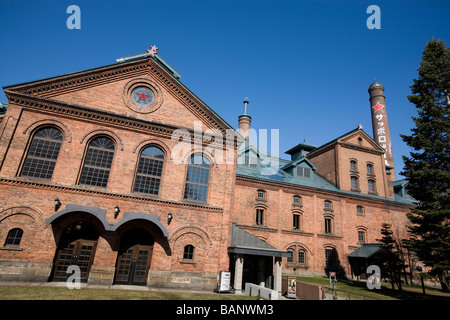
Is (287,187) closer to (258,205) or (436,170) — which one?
(258,205)

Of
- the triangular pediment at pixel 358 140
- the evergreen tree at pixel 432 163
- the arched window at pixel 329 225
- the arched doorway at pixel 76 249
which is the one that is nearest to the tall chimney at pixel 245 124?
the triangular pediment at pixel 358 140

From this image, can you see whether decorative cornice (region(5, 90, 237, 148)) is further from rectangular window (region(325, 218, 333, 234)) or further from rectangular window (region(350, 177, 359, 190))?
rectangular window (region(350, 177, 359, 190))

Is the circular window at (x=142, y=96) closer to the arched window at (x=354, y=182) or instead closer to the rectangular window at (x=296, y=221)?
the rectangular window at (x=296, y=221)

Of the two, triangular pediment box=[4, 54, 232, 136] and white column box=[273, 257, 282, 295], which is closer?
triangular pediment box=[4, 54, 232, 136]

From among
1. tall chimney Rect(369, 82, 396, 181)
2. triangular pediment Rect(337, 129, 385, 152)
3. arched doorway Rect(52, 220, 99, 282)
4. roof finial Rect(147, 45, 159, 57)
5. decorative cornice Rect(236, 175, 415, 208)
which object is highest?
tall chimney Rect(369, 82, 396, 181)

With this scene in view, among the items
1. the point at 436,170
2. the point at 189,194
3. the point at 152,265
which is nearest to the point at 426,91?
the point at 436,170

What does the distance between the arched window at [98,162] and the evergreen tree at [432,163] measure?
20483 mm

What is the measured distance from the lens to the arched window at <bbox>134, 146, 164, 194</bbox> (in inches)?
672

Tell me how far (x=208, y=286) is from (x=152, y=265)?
144 inches

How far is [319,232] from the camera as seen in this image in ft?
89.8

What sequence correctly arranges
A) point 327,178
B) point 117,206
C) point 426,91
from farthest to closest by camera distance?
point 327,178 < point 426,91 < point 117,206

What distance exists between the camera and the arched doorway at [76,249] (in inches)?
575

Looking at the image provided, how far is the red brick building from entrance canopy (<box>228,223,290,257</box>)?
0.08m

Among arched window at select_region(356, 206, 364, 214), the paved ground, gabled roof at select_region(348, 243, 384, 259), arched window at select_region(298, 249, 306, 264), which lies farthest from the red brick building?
arched window at select_region(356, 206, 364, 214)
